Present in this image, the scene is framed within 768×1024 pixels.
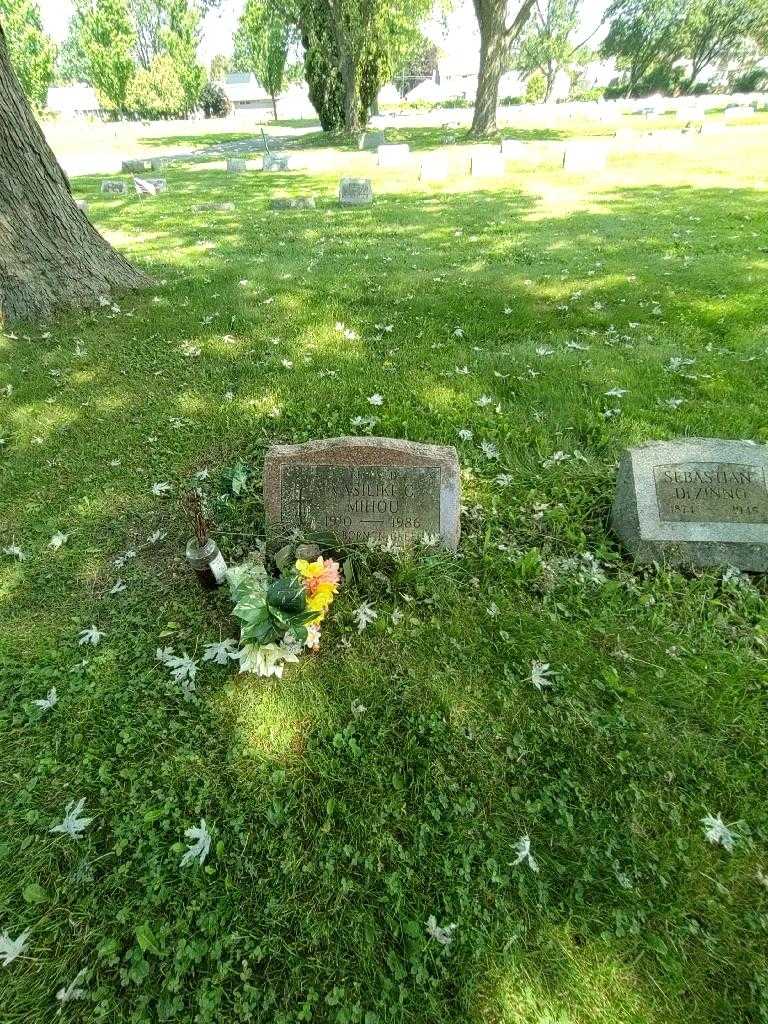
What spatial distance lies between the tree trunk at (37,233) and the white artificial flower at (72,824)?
605 centimetres

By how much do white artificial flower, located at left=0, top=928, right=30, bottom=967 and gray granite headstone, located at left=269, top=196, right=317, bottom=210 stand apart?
14.0 m

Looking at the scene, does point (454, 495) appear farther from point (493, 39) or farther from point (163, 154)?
point (163, 154)

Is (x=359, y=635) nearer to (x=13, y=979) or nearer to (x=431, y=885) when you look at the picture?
(x=431, y=885)

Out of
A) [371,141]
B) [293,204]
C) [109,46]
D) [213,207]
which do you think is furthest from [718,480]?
[109,46]

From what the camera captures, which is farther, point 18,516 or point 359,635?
point 18,516

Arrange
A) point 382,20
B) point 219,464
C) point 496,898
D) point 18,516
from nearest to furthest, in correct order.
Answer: point 496,898 < point 18,516 < point 219,464 < point 382,20

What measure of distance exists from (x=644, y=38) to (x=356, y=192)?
217ft

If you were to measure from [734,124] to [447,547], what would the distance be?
3095 centimetres

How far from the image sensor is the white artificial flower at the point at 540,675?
277 centimetres

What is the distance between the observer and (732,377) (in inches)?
197

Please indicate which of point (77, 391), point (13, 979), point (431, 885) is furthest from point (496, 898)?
point (77, 391)

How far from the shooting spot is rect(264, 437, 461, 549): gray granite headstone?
3.38m

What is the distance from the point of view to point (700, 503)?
3.29 metres

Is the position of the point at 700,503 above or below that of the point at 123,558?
above
